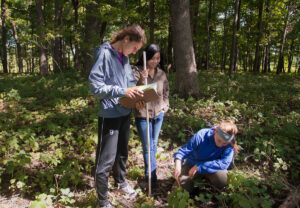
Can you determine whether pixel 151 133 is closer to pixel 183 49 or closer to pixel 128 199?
pixel 128 199

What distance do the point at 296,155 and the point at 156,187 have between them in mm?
2715

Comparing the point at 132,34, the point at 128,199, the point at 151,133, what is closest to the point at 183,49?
the point at 151,133

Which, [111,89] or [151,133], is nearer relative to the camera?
[111,89]

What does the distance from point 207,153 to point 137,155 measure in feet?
5.09

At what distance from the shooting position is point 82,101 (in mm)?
6406

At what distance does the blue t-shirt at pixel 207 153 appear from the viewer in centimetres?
291

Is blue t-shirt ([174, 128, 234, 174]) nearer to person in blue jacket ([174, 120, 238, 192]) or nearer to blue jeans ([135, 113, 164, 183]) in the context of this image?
person in blue jacket ([174, 120, 238, 192])

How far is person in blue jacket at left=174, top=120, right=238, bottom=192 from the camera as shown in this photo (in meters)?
2.84

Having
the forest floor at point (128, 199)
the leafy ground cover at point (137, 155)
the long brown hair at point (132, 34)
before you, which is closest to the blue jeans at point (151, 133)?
the forest floor at point (128, 199)

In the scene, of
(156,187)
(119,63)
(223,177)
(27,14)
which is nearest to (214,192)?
(223,177)

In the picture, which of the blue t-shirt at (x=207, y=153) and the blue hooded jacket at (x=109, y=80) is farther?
the blue t-shirt at (x=207, y=153)

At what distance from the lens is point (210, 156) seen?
3018 millimetres

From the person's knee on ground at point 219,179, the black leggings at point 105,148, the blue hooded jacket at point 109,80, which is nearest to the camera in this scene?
the blue hooded jacket at point 109,80

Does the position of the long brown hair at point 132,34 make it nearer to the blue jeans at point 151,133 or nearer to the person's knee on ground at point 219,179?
the blue jeans at point 151,133
